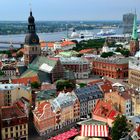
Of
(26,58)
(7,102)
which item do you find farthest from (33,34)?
(7,102)

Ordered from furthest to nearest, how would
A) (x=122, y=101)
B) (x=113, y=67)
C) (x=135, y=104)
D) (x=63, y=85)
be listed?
(x=113, y=67), (x=63, y=85), (x=122, y=101), (x=135, y=104)

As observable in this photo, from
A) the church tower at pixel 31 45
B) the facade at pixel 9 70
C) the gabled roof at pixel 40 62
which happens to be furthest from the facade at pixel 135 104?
the facade at pixel 9 70

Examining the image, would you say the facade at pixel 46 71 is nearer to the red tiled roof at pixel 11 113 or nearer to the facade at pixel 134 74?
the facade at pixel 134 74

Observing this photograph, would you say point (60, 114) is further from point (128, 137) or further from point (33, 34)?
point (33, 34)

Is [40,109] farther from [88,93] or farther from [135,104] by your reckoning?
[135,104]

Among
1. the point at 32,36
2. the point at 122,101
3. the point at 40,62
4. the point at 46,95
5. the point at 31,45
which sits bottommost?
the point at 46,95

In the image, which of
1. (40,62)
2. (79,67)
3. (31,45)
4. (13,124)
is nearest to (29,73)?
(40,62)
